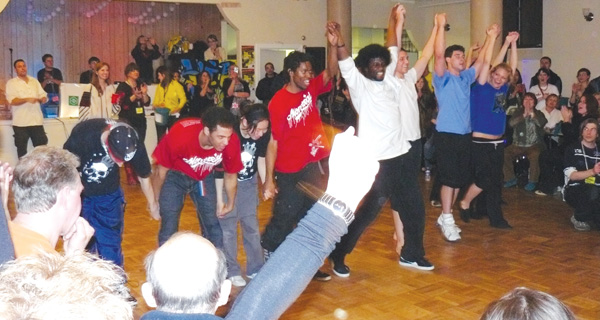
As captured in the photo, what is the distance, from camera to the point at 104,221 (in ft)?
12.6

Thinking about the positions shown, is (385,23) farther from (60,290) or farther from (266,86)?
(60,290)

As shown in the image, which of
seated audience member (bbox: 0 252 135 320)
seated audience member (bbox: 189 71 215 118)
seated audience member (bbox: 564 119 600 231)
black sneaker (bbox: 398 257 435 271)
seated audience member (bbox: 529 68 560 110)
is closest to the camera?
seated audience member (bbox: 0 252 135 320)

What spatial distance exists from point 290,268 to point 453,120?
449cm

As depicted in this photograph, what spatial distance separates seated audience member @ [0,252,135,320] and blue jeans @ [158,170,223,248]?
120 inches

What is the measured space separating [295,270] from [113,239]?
2.80 metres

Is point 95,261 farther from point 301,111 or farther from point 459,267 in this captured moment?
point 459,267

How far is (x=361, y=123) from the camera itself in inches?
181

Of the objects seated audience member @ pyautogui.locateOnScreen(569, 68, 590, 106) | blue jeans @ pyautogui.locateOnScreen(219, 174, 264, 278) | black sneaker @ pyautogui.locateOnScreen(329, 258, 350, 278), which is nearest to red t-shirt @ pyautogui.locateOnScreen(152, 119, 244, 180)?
blue jeans @ pyautogui.locateOnScreen(219, 174, 264, 278)

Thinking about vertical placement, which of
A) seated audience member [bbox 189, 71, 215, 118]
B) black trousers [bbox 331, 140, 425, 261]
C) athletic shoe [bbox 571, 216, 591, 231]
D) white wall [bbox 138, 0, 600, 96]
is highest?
white wall [bbox 138, 0, 600, 96]

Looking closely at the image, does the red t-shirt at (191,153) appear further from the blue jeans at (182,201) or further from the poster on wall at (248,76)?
the poster on wall at (248,76)

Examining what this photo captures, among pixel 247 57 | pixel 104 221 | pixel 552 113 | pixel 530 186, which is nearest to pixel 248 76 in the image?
pixel 247 57

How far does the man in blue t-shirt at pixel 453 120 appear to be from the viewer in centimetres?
545

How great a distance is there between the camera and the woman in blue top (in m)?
5.77

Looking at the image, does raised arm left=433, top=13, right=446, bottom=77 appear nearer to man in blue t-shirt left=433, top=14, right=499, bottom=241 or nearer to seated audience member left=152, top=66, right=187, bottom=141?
man in blue t-shirt left=433, top=14, right=499, bottom=241
